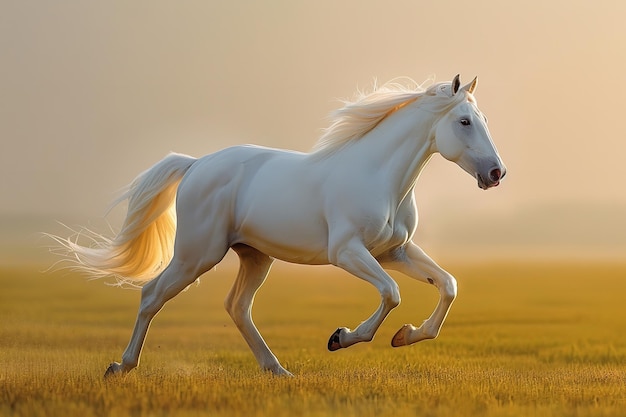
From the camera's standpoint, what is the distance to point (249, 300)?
895 cm

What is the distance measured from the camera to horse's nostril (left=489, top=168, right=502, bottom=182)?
25.0ft

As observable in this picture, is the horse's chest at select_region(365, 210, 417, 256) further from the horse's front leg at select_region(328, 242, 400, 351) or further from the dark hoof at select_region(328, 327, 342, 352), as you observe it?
the dark hoof at select_region(328, 327, 342, 352)

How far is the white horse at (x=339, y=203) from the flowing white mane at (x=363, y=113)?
1 cm

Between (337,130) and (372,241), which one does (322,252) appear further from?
(337,130)

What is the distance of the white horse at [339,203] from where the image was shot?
7.71m

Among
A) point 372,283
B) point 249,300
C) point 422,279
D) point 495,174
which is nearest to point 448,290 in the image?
point 422,279

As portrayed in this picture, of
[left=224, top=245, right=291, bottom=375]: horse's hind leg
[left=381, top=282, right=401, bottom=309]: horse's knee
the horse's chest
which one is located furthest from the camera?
[left=224, top=245, right=291, bottom=375]: horse's hind leg

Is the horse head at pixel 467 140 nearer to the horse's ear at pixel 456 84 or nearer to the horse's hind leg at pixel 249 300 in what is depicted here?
the horse's ear at pixel 456 84

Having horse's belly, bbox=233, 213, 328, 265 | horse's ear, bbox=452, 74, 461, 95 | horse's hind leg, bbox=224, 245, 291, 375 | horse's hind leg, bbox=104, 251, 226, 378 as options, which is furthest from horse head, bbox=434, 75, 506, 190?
horse's hind leg, bbox=104, 251, 226, 378

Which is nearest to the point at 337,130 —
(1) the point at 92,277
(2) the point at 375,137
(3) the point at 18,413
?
(2) the point at 375,137

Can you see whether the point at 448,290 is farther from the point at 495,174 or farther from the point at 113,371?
the point at 113,371

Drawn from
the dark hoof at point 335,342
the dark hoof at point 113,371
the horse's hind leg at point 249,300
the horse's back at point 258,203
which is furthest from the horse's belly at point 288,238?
the dark hoof at point 113,371

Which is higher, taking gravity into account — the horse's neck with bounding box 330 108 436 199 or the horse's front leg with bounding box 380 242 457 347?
the horse's neck with bounding box 330 108 436 199

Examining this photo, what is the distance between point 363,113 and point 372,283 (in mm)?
1506
